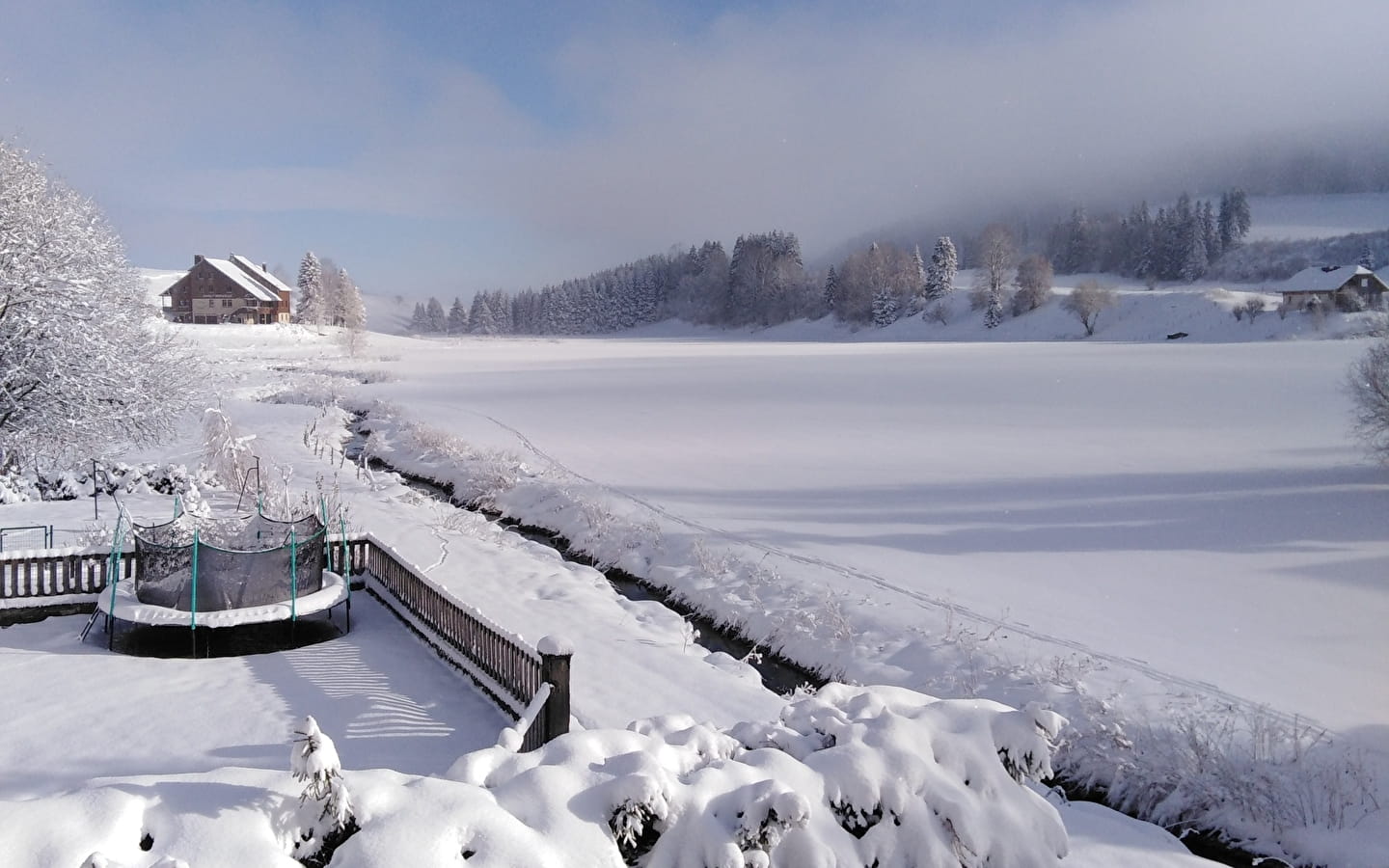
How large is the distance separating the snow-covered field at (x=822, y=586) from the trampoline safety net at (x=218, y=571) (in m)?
0.94

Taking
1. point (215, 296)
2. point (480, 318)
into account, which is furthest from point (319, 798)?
point (480, 318)

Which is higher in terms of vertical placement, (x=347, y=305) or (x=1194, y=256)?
(x=1194, y=256)

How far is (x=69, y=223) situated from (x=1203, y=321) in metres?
94.2

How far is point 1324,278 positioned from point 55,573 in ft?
366

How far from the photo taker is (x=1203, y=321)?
291ft

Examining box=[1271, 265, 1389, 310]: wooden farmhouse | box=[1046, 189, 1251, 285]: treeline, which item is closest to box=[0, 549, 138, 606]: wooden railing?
box=[1271, 265, 1389, 310]: wooden farmhouse

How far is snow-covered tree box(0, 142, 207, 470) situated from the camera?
18891 mm

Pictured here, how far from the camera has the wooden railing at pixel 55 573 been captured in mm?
13023

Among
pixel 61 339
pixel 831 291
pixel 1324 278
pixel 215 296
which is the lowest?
pixel 61 339

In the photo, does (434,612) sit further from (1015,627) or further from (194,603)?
(1015,627)

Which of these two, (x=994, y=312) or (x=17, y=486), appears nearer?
(x=17, y=486)

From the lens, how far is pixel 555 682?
27.5ft

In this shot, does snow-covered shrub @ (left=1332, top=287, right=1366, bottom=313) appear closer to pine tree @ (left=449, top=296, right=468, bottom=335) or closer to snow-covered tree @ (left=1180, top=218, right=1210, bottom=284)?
snow-covered tree @ (left=1180, top=218, right=1210, bottom=284)

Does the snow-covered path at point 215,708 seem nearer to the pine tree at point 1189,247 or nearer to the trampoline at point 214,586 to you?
the trampoline at point 214,586
